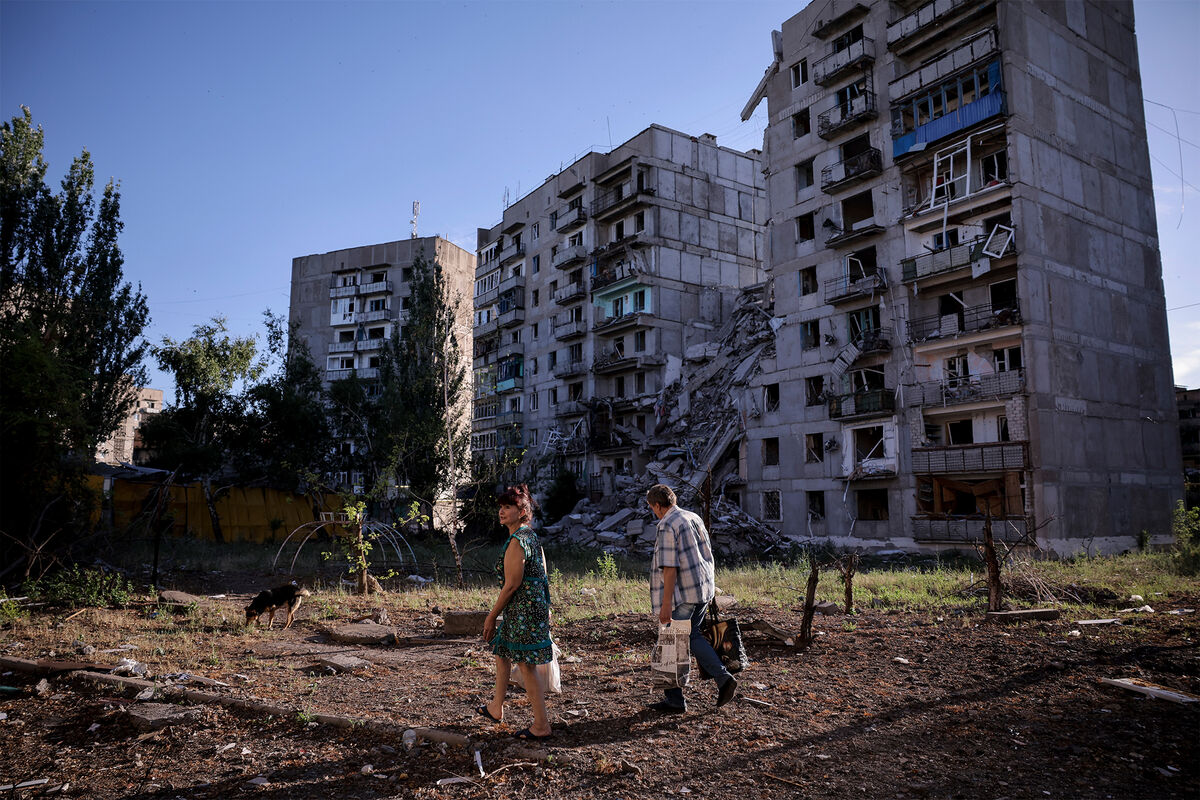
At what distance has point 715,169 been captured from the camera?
46969mm

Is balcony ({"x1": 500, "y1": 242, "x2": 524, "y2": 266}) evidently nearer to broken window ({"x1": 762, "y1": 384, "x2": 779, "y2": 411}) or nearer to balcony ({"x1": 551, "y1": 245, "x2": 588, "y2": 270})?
balcony ({"x1": 551, "y1": 245, "x2": 588, "y2": 270})

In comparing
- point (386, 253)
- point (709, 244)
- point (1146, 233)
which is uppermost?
point (386, 253)

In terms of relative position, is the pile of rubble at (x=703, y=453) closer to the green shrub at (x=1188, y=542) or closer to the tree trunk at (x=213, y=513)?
the green shrub at (x=1188, y=542)

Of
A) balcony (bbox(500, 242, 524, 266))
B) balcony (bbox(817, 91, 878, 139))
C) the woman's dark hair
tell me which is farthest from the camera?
balcony (bbox(500, 242, 524, 266))

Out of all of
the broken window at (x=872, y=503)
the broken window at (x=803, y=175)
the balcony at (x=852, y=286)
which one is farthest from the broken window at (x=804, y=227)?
the broken window at (x=872, y=503)

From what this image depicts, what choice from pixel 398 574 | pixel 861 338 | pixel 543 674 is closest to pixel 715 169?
pixel 861 338

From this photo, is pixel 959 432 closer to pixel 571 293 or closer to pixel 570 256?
pixel 571 293

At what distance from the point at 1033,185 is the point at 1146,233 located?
8535 mm

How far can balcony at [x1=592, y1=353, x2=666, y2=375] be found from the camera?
139ft

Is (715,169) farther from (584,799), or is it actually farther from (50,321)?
(584,799)

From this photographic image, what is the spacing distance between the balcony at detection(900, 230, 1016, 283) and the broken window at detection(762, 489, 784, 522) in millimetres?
11269

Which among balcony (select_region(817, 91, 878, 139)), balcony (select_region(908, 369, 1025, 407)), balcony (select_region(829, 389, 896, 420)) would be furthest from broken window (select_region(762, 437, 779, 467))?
balcony (select_region(817, 91, 878, 139))

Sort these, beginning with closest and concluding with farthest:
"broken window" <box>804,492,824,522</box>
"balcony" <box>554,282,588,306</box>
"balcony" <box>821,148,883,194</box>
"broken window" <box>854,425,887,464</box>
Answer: "broken window" <box>854,425,887,464</box>
"balcony" <box>821,148,883,194</box>
"broken window" <box>804,492,824,522</box>
"balcony" <box>554,282,588,306</box>

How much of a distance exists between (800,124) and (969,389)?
16.4 meters
